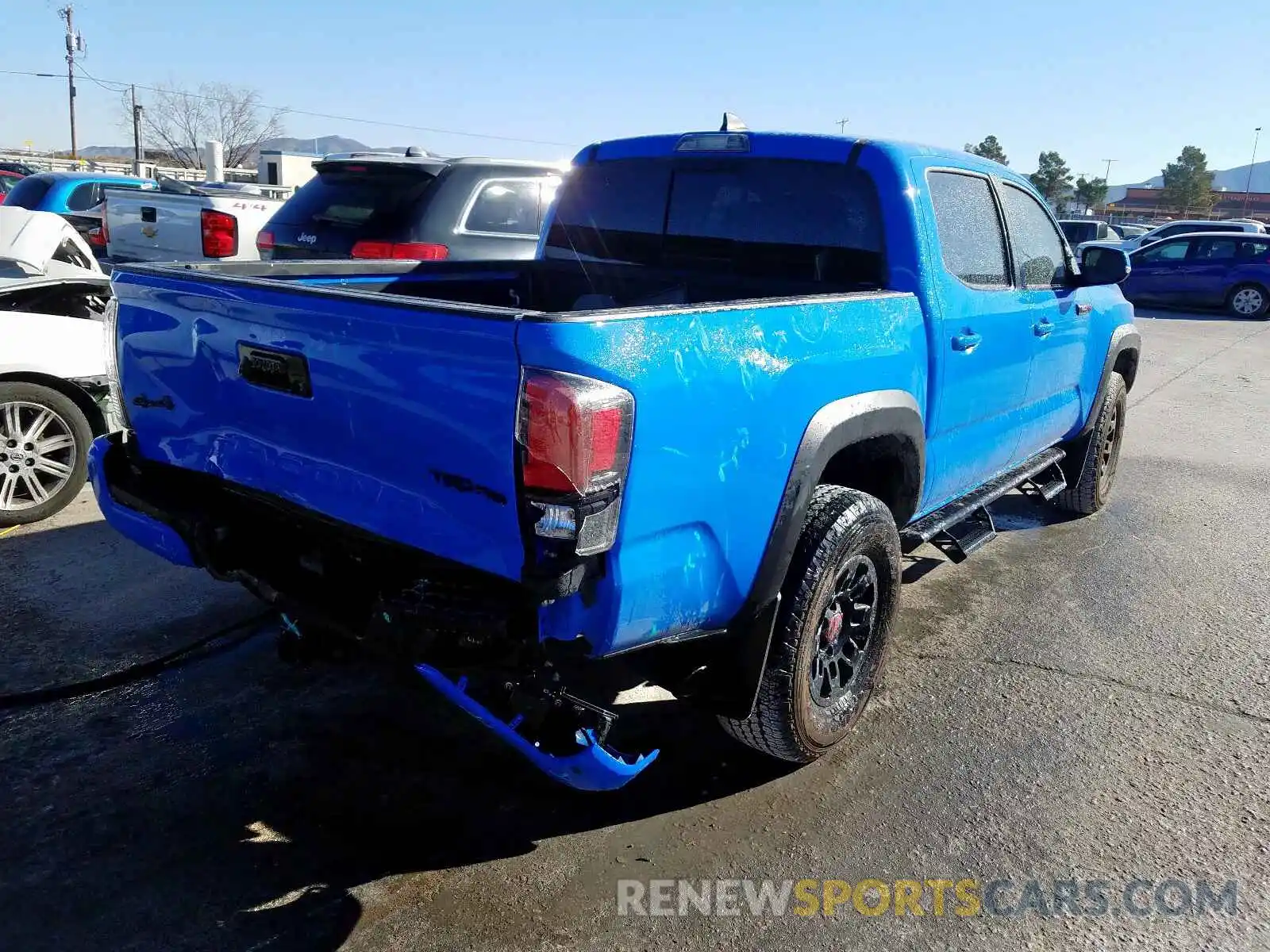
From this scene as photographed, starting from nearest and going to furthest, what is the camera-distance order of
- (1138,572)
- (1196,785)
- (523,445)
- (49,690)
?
(523,445) → (1196,785) → (49,690) → (1138,572)

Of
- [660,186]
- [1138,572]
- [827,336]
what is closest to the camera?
[827,336]

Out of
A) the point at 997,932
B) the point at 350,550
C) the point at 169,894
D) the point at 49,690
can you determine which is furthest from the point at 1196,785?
the point at 49,690

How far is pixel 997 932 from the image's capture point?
106 inches

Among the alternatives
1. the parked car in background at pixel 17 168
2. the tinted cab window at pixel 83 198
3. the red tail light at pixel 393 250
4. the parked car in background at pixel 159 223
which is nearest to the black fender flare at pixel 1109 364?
the red tail light at pixel 393 250

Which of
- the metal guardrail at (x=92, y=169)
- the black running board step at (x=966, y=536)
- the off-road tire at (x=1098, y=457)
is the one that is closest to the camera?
the black running board step at (x=966, y=536)

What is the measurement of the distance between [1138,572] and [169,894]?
487 cm

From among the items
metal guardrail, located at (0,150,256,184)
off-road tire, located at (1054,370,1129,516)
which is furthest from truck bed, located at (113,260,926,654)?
metal guardrail, located at (0,150,256,184)

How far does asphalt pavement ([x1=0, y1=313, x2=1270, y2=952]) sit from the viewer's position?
2.67 metres

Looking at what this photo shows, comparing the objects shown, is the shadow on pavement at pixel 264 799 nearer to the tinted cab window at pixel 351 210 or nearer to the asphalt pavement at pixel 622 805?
the asphalt pavement at pixel 622 805

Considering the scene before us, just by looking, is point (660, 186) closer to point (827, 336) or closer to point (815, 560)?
point (827, 336)

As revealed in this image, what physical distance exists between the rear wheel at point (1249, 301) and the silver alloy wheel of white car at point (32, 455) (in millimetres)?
21288

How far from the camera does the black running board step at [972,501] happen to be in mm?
3955

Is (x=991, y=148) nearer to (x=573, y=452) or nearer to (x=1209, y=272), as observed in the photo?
(x=1209, y=272)

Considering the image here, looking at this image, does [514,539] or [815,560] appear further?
[815,560]
